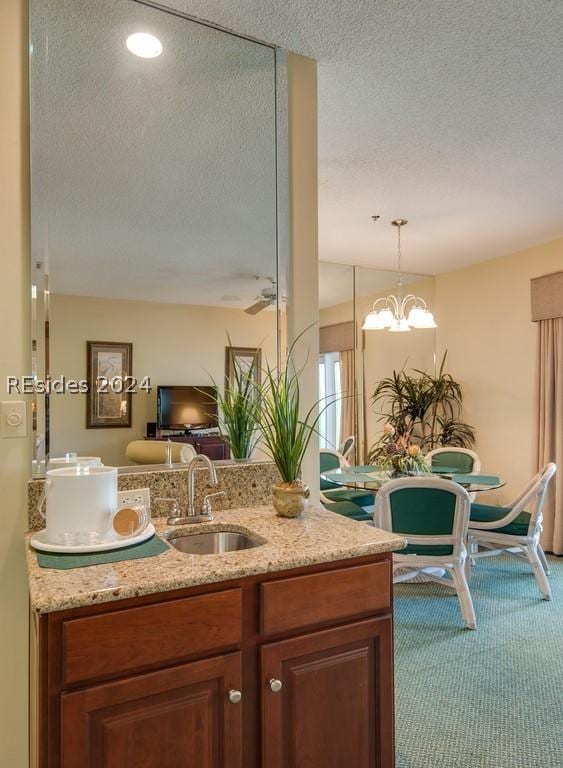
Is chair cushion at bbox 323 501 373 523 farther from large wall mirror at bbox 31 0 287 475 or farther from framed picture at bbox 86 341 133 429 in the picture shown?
framed picture at bbox 86 341 133 429

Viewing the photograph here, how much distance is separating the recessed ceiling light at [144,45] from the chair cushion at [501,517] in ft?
10.7

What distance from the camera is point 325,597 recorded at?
4.67 feet

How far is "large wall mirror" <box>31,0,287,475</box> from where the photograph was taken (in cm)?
173

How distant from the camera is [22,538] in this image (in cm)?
161

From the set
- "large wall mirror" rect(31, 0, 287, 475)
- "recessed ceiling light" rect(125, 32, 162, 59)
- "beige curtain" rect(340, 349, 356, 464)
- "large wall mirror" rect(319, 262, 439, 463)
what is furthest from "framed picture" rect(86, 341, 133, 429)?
"beige curtain" rect(340, 349, 356, 464)

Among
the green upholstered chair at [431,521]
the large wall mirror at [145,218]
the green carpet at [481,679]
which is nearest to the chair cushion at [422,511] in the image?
the green upholstered chair at [431,521]

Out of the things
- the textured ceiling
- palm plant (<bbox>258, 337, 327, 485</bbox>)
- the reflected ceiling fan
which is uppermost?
the textured ceiling

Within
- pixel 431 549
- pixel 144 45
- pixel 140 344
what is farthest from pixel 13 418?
pixel 431 549

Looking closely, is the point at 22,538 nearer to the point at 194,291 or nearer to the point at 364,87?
the point at 194,291

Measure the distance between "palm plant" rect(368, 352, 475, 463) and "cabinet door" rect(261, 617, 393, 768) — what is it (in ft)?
12.4

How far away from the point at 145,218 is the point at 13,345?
2.25ft

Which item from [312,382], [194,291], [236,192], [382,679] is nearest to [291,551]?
[382,679]

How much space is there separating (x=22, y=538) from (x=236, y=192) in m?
1.54

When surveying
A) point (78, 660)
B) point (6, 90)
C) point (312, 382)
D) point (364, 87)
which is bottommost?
point (78, 660)
